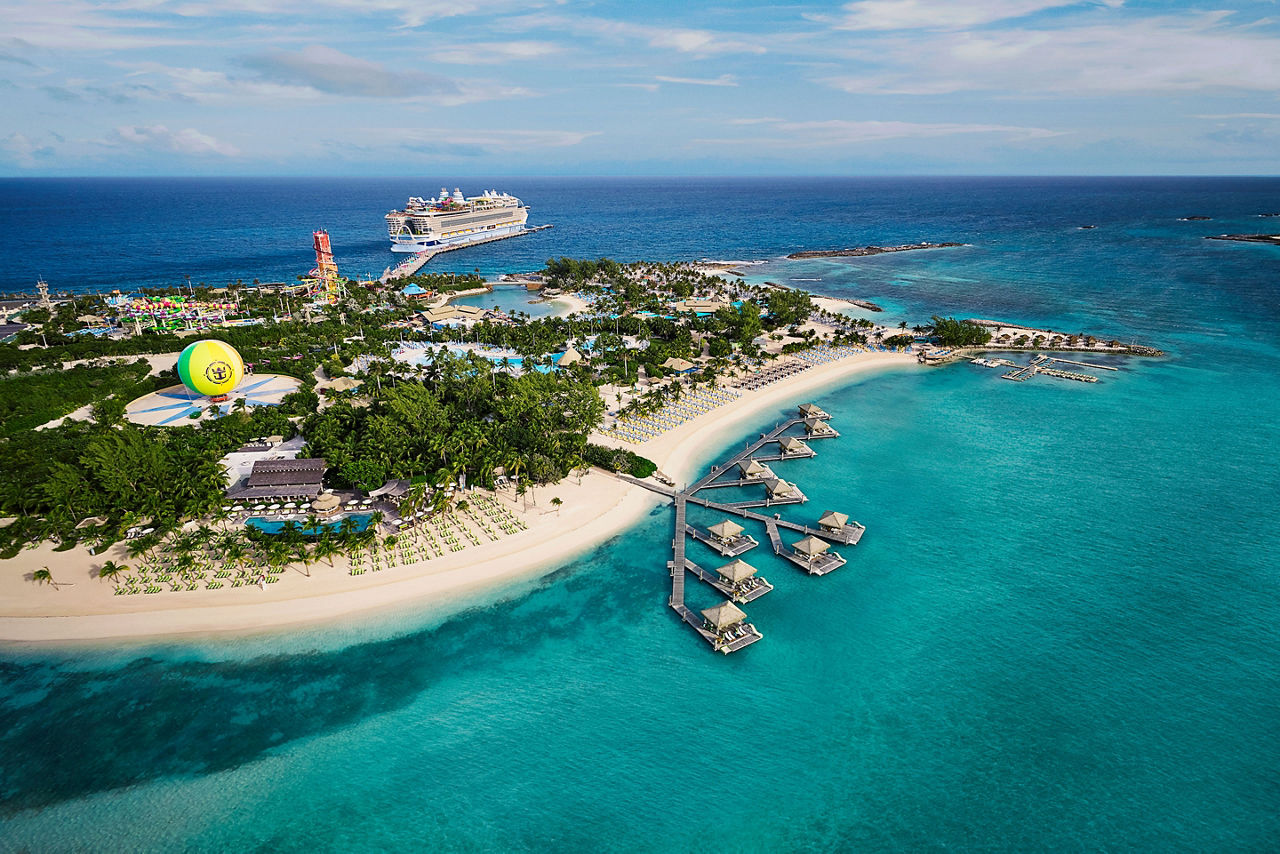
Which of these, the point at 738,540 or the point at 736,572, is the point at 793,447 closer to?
the point at 738,540

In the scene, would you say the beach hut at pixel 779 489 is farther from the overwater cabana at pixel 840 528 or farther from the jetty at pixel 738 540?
the overwater cabana at pixel 840 528

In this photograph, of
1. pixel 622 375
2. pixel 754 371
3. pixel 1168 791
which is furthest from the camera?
pixel 754 371

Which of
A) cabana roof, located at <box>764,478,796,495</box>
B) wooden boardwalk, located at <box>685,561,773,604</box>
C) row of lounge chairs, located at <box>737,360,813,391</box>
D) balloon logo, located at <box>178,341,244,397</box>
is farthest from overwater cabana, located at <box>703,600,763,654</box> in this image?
balloon logo, located at <box>178,341,244,397</box>

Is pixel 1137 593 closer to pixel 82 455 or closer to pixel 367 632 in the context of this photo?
pixel 367 632

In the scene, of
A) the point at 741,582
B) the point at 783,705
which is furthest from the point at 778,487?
the point at 783,705

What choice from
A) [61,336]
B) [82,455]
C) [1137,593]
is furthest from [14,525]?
[1137,593]

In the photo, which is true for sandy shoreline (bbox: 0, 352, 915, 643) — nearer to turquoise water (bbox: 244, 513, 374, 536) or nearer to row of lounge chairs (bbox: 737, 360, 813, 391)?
turquoise water (bbox: 244, 513, 374, 536)

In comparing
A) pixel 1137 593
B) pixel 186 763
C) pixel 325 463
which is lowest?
Answer: pixel 186 763
